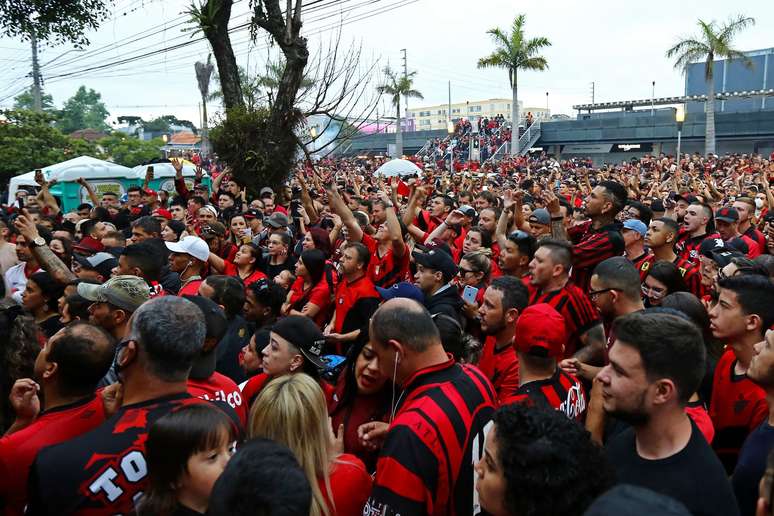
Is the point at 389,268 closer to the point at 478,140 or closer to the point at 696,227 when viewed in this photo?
the point at 696,227

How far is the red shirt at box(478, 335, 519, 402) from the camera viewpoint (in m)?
3.84

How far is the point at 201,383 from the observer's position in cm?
340

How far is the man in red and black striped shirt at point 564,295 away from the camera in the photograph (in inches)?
182

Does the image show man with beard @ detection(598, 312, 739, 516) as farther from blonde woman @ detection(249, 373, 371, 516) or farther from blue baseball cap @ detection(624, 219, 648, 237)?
blue baseball cap @ detection(624, 219, 648, 237)

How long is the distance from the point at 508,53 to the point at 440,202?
29511 millimetres

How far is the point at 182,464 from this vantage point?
227 cm

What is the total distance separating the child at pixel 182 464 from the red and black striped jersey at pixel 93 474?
0.24m

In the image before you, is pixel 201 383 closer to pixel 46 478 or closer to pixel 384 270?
pixel 46 478

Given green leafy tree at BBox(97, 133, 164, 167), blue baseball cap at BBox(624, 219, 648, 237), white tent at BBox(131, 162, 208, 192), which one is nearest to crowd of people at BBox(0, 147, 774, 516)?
blue baseball cap at BBox(624, 219, 648, 237)

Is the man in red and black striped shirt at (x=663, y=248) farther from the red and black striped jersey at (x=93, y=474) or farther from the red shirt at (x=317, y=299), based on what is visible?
the red and black striped jersey at (x=93, y=474)

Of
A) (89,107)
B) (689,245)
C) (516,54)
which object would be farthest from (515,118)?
(89,107)

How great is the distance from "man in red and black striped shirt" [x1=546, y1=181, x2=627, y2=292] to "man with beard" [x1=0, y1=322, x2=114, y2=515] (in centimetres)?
409

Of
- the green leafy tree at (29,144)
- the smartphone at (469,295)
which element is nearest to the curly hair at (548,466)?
the smartphone at (469,295)

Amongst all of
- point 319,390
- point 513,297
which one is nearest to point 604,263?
point 513,297
